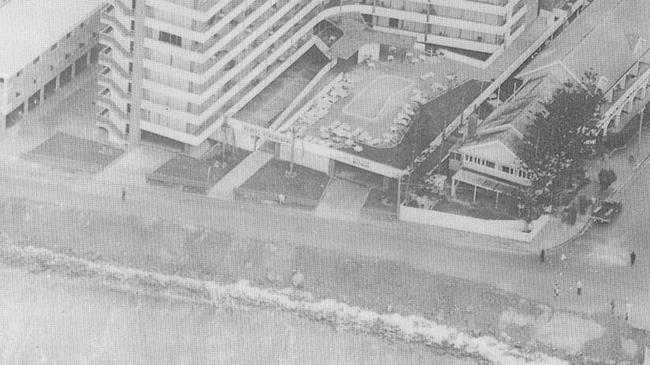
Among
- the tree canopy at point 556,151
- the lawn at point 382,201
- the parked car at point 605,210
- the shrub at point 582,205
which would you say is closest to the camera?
the tree canopy at point 556,151

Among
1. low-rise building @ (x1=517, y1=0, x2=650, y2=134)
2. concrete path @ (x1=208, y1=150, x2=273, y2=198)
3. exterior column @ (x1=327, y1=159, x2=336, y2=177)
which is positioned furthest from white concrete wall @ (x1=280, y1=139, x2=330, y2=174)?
low-rise building @ (x1=517, y1=0, x2=650, y2=134)

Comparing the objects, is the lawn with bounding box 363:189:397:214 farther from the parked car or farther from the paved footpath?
the parked car

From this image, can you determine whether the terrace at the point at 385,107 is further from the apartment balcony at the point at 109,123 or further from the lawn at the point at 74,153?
the lawn at the point at 74,153

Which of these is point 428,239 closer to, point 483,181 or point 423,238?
point 423,238

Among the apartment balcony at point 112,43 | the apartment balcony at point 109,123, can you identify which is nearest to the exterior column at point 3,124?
the apartment balcony at point 109,123

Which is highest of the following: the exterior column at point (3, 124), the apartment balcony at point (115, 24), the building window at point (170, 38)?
the apartment balcony at point (115, 24)

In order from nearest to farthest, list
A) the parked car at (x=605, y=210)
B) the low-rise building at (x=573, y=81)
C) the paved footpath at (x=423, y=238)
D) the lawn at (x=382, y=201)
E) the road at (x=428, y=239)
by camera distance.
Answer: the road at (x=428, y=239), the paved footpath at (x=423, y=238), the parked car at (x=605, y=210), the low-rise building at (x=573, y=81), the lawn at (x=382, y=201)
